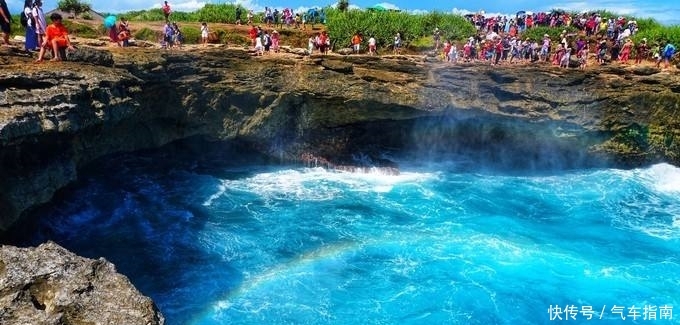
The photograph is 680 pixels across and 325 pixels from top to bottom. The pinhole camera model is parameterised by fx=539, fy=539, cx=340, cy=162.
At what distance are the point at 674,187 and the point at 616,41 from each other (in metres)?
9.80

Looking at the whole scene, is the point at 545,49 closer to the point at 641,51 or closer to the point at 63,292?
the point at 641,51

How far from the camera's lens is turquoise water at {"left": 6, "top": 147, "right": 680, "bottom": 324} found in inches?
631

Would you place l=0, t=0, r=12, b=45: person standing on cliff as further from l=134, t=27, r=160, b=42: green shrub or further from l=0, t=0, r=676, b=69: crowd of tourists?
l=134, t=27, r=160, b=42: green shrub

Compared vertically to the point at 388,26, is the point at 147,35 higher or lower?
lower

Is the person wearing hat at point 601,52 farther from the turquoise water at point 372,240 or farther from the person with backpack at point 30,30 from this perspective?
the person with backpack at point 30,30

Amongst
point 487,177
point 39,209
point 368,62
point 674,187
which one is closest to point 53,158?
point 39,209

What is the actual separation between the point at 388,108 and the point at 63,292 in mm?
18852

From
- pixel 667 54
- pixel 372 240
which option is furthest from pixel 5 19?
pixel 667 54

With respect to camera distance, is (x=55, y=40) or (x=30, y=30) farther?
(x=30, y=30)

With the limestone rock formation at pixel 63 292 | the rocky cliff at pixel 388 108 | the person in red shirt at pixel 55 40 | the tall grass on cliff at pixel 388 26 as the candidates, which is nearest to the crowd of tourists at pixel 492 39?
the person in red shirt at pixel 55 40

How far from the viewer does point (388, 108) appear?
86.1 ft

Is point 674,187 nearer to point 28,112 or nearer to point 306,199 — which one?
point 306,199

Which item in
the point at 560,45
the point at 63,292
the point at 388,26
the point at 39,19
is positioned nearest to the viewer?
the point at 63,292

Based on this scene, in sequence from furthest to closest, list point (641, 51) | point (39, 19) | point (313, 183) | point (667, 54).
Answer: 1. point (641, 51)
2. point (667, 54)
3. point (313, 183)
4. point (39, 19)
